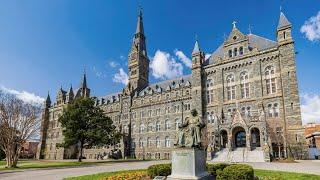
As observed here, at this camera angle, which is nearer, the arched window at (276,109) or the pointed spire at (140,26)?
the arched window at (276,109)

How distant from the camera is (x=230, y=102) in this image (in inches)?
2046

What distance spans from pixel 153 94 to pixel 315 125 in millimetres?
68251

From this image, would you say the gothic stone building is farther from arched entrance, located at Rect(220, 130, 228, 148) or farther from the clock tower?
the clock tower

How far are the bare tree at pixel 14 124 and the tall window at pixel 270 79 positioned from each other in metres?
40.0

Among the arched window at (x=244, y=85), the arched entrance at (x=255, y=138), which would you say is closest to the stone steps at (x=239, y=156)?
the arched entrance at (x=255, y=138)

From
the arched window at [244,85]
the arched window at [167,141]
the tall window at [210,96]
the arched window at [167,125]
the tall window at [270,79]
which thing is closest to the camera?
the tall window at [270,79]

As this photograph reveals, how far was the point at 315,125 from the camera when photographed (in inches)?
3976

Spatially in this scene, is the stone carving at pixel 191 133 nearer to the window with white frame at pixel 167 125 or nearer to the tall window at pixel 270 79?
the tall window at pixel 270 79

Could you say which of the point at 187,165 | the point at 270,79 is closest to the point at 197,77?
the point at 270,79

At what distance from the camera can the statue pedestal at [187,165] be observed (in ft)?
51.7

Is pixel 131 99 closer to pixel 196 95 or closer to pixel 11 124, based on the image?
pixel 196 95

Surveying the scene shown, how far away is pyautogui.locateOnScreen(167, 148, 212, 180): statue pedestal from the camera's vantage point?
1575cm

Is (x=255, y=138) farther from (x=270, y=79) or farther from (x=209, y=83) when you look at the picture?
(x=209, y=83)

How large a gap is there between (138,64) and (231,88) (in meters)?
35.4
